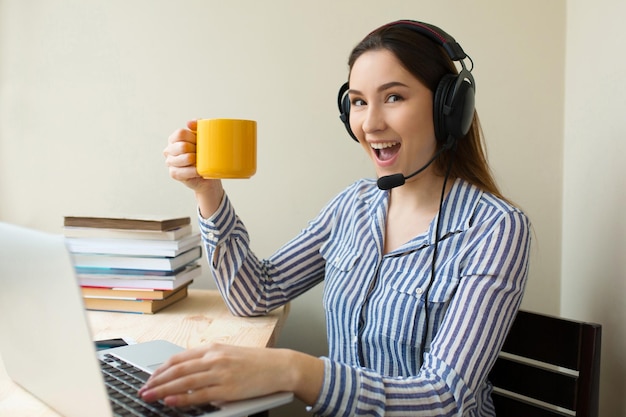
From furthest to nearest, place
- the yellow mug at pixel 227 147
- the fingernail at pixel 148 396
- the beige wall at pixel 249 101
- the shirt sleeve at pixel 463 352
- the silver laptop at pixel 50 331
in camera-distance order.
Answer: the beige wall at pixel 249 101
the yellow mug at pixel 227 147
the shirt sleeve at pixel 463 352
the fingernail at pixel 148 396
the silver laptop at pixel 50 331

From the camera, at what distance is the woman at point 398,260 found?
2.68 feet

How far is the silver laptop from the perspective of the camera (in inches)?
22.5

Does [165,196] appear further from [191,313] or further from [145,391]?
[145,391]

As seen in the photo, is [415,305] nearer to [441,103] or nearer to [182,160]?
[441,103]

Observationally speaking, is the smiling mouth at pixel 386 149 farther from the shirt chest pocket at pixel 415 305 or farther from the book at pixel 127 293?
the book at pixel 127 293

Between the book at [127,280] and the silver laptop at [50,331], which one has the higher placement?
the silver laptop at [50,331]

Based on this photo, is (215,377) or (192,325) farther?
(192,325)

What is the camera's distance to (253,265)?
128 centimetres

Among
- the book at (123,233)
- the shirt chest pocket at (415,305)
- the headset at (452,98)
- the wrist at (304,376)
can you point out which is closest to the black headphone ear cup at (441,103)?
the headset at (452,98)

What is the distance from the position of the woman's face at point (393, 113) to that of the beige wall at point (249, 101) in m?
0.41

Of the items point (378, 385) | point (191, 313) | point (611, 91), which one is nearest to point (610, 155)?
point (611, 91)

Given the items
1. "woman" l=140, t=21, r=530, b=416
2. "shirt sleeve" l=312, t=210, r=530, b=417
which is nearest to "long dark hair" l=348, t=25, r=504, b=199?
"woman" l=140, t=21, r=530, b=416

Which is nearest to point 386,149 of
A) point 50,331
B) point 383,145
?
point 383,145

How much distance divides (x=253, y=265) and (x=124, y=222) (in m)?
0.30
